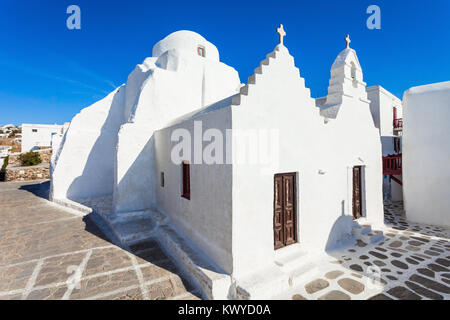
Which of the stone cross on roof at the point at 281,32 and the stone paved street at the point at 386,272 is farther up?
the stone cross on roof at the point at 281,32

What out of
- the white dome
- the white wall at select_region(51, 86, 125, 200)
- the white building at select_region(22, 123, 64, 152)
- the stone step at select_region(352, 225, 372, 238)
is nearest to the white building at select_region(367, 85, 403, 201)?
the stone step at select_region(352, 225, 372, 238)

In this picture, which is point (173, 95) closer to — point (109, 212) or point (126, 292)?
point (109, 212)


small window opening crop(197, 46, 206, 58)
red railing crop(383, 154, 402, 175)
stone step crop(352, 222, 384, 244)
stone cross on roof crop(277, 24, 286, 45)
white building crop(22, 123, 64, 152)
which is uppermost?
small window opening crop(197, 46, 206, 58)

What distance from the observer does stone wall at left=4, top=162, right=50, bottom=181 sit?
55.6ft

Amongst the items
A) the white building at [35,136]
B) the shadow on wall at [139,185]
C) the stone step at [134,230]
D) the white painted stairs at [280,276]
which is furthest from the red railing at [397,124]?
the white building at [35,136]

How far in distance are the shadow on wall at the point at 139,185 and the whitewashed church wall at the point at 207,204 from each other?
5.79 ft

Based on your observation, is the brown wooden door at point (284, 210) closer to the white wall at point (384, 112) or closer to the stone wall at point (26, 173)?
the white wall at point (384, 112)

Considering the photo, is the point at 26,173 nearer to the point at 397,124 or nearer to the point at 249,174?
the point at 249,174

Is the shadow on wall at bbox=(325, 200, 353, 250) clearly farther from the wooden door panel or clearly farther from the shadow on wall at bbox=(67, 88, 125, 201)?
the shadow on wall at bbox=(67, 88, 125, 201)

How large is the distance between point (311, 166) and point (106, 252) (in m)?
5.63

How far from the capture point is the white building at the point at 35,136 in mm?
28578

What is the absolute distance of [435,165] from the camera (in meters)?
7.84

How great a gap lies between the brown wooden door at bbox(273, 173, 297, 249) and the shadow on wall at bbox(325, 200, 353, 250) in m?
1.37

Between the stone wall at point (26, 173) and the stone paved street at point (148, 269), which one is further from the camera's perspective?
the stone wall at point (26, 173)
